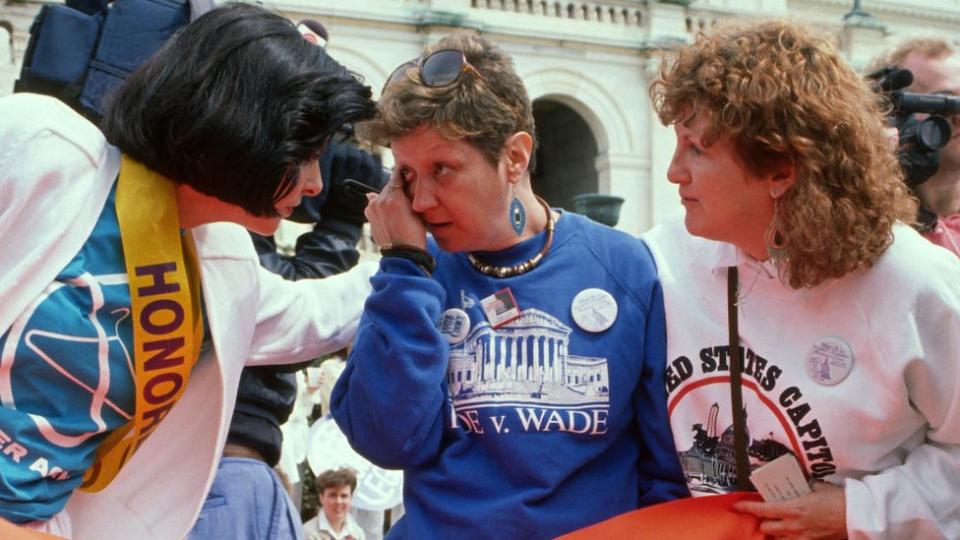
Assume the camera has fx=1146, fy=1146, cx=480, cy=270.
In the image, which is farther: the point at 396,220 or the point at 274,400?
the point at 274,400

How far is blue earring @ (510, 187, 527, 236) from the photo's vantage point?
2.45 meters

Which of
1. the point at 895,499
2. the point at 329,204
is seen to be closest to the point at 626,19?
the point at 329,204

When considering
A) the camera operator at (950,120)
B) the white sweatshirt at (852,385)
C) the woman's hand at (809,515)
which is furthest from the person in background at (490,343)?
the camera operator at (950,120)

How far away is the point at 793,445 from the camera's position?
7.27 ft

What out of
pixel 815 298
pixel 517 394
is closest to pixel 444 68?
pixel 517 394

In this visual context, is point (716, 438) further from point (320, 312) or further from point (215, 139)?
point (215, 139)

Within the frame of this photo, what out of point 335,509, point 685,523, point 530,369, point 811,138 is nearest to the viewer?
point 811,138

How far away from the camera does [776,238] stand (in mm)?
2205

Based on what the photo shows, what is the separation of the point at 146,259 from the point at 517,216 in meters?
0.77

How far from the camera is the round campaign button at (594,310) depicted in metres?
2.37

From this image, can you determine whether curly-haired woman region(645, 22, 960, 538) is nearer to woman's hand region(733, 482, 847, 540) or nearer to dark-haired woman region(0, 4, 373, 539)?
woman's hand region(733, 482, 847, 540)

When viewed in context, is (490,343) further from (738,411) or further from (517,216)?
(738,411)

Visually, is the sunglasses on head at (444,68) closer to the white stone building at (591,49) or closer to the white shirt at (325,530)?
the white shirt at (325,530)

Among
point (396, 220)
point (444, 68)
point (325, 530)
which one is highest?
point (444, 68)
